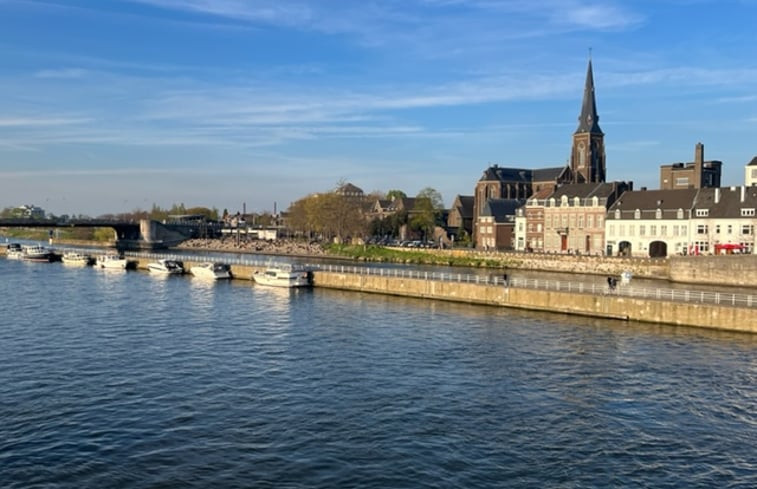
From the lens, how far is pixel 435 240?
165750 millimetres

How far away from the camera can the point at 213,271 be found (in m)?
91.2

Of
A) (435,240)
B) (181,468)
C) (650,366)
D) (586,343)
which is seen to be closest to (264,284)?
(586,343)

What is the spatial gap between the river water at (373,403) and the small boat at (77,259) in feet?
216

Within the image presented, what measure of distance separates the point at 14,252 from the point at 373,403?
422 feet

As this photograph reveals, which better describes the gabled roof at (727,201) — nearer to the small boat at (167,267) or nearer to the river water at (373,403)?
the river water at (373,403)

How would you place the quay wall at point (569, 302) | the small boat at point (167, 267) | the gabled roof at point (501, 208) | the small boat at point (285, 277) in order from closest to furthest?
the quay wall at point (569, 302), the small boat at point (285, 277), the small boat at point (167, 267), the gabled roof at point (501, 208)

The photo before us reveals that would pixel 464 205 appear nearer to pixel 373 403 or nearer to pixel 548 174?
pixel 548 174

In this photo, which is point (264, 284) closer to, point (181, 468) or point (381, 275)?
point (381, 275)

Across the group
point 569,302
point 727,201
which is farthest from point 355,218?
point 569,302

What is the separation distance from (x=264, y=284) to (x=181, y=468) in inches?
2332

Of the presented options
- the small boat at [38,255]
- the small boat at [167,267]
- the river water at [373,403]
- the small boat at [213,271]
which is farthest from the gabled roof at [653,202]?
the small boat at [38,255]

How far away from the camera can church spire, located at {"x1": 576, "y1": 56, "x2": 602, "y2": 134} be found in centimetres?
14550

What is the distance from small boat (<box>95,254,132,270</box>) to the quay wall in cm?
4569

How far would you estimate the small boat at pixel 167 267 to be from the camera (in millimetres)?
100312
